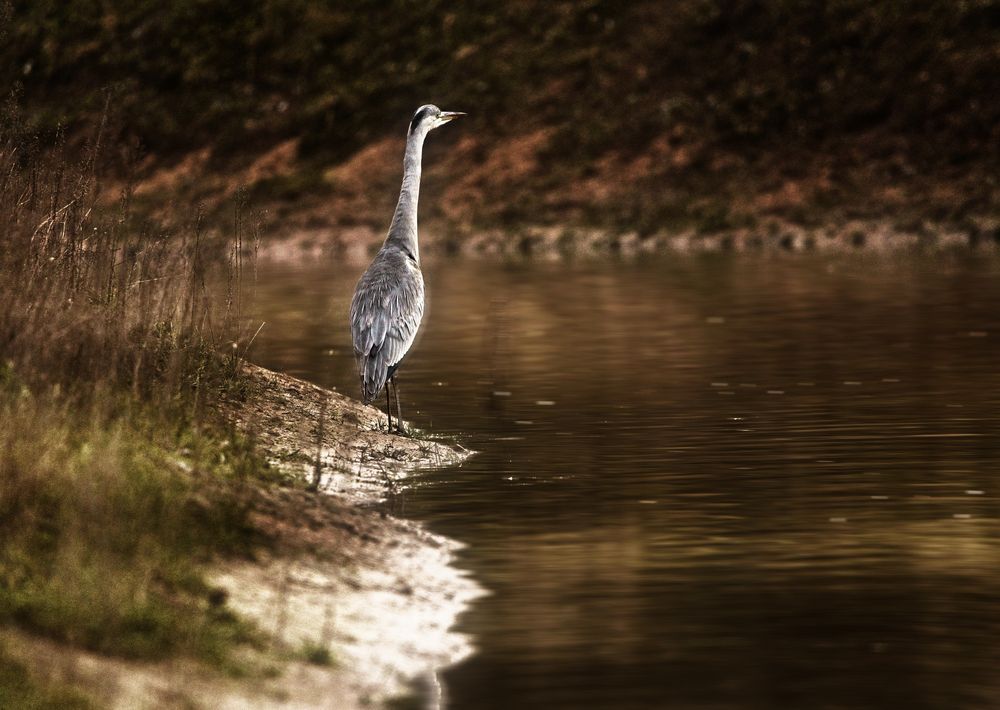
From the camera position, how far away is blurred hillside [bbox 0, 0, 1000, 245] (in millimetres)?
69500

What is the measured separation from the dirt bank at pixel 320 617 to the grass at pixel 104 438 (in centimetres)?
15

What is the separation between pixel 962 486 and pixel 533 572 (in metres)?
4.38

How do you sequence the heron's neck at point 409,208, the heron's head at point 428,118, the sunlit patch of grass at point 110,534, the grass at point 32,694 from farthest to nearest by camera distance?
the heron's head at point 428,118, the heron's neck at point 409,208, the sunlit patch of grass at point 110,534, the grass at point 32,694

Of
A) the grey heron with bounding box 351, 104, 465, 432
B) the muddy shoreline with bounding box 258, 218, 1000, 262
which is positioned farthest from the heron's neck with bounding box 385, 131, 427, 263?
the muddy shoreline with bounding box 258, 218, 1000, 262

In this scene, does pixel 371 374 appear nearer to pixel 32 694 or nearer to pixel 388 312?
pixel 388 312

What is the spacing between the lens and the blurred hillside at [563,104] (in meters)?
69.5

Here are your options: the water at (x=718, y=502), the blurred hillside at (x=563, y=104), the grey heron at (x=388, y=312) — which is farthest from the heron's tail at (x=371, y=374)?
the blurred hillside at (x=563, y=104)

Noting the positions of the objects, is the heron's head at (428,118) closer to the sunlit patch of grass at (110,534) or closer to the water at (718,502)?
the water at (718,502)

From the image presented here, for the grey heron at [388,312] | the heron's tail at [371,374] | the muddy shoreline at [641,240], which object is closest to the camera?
the heron's tail at [371,374]

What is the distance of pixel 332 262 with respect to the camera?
214ft

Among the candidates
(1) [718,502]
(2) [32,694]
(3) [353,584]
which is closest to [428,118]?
(1) [718,502]

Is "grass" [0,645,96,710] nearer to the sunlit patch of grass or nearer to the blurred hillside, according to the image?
the sunlit patch of grass

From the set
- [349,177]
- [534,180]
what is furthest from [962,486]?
[349,177]

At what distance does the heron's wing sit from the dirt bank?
207 centimetres
